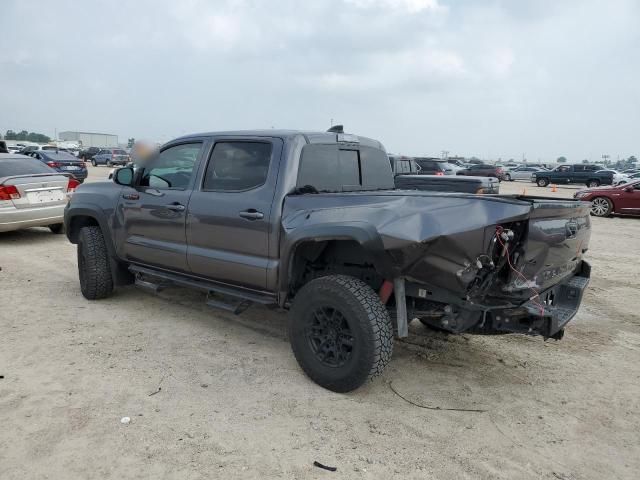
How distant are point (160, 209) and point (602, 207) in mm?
14905

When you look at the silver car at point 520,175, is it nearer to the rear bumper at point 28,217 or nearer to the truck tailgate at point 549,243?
the rear bumper at point 28,217

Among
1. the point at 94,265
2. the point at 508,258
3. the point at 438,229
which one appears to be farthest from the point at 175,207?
the point at 508,258

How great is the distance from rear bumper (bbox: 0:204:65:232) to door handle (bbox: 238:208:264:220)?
6.26 metres

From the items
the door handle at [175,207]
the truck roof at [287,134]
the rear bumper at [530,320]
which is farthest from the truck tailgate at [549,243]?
the door handle at [175,207]

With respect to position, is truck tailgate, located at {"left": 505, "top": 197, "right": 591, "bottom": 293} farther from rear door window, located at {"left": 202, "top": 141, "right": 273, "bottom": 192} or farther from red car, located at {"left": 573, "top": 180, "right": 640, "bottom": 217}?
red car, located at {"left": 573, "top": 180, "right": 640, "bottom": 217}

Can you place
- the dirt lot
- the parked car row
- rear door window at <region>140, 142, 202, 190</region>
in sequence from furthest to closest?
1. the parked car row
2. rear door window at <region>140, 142, 202, 190</region>
3. the dirt lot

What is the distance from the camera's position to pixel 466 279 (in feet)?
10.2

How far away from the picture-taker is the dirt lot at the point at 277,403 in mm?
2764

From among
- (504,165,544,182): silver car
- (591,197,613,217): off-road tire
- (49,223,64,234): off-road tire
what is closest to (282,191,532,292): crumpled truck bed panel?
(49,223,64,234): off-road tire

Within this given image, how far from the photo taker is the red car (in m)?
15.1

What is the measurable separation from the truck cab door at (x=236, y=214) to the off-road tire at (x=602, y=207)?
568 inches

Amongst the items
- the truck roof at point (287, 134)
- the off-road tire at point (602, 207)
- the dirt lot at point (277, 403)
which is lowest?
the dirt lot at point (277, 403)

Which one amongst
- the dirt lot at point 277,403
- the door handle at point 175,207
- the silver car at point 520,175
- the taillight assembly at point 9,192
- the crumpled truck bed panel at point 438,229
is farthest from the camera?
the silver car at point 520,175

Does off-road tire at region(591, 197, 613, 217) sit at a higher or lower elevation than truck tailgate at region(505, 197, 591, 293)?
lower
